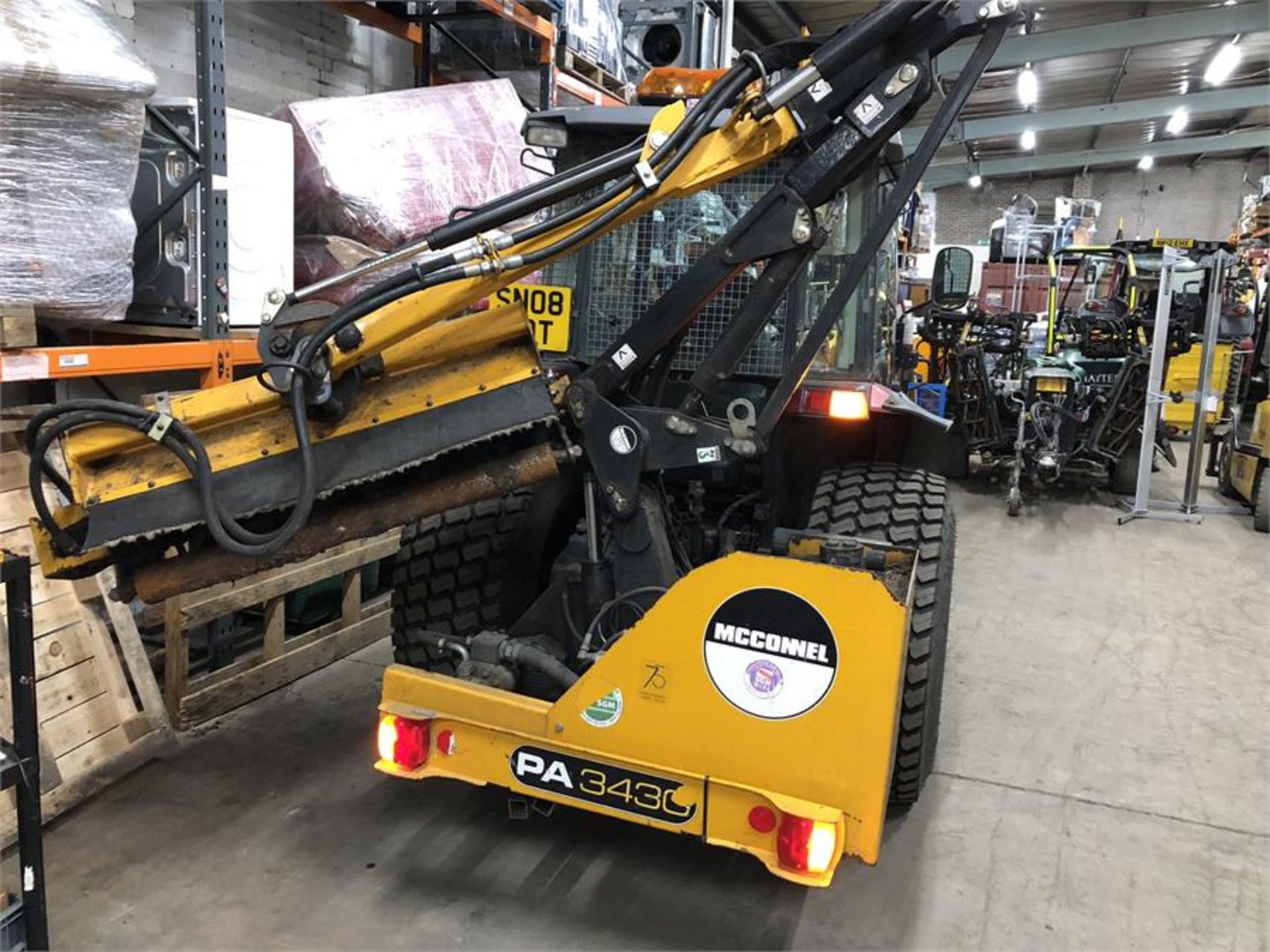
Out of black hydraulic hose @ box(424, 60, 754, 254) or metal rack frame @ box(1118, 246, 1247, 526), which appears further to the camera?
metal rack frame @ box(1118, 246, 1247, 526)

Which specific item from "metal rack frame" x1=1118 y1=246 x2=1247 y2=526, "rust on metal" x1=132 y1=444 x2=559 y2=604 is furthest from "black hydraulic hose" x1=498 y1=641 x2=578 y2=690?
"metal rack frame" x1=1118 y1=246 x2=1247 y2=526

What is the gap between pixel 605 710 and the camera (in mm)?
2422

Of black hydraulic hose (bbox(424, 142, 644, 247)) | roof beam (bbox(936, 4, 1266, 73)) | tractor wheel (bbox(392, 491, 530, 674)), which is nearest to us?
black hydraulic hose (bbox(424, 142, 644, 247))

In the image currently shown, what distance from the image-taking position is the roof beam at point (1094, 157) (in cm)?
1875

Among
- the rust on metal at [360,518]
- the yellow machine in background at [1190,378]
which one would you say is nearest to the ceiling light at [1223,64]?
the yellow machine in background at [1190,378]

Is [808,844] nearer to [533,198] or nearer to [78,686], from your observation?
[533,198]

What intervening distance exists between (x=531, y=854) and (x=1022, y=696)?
2529 mm

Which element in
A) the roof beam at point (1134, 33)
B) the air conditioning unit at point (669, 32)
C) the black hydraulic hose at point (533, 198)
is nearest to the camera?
the black hydraulic hose at point (533, 198)

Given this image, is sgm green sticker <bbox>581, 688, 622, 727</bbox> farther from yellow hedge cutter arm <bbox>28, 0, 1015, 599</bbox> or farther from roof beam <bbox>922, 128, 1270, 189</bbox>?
roof beam <bbox>922, 128, 1270, 189</bbox>

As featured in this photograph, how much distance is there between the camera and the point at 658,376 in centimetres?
298

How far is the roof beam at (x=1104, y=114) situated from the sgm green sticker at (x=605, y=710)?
14.0 metres

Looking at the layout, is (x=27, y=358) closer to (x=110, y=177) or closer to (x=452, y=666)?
(x=110, y=177)

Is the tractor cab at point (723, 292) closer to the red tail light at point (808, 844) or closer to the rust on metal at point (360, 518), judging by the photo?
the rust on metal at point (360, 518)

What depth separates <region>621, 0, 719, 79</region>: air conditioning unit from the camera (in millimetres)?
4930
